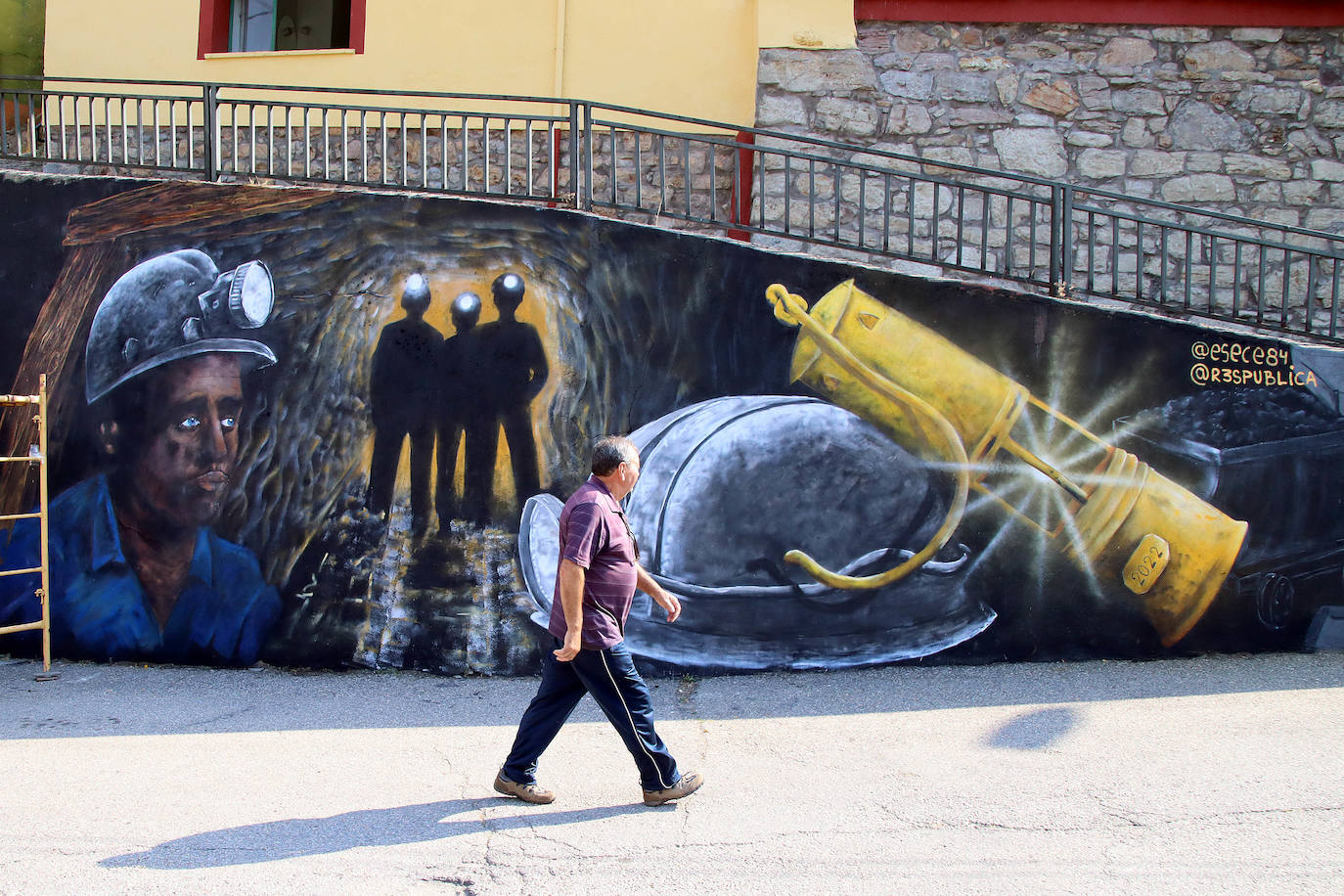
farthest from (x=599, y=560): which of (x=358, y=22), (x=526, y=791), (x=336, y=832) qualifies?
(x=358, y=22)

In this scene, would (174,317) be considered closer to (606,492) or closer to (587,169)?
(587,169)

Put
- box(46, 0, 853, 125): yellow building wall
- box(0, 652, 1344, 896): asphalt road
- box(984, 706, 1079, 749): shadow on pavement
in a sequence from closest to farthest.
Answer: box(0, 652, 1344, 896): asphalt road < box(984, 706, 1079, 749): shadow on pavement < box(46, 0, 853, 125): yellow building wall

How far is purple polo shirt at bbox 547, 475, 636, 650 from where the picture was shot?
12.9ft

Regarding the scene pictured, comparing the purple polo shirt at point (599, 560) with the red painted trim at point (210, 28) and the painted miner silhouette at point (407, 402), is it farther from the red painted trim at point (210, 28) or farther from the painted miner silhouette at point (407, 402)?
the red painted trim at point (210, 28)

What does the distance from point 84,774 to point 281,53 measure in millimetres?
6959

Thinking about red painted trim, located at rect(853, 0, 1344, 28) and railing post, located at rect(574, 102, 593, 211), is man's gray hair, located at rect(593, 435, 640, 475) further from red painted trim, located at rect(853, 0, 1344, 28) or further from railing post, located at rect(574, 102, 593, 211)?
red painted trim, located at rect(853, 0, 1344, 28)

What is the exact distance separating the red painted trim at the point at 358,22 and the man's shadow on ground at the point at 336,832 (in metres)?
7.32

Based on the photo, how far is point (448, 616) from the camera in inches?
245

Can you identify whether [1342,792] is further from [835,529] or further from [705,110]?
[705,110]

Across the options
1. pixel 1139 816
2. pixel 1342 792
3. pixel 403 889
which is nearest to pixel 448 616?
pixel 403 889

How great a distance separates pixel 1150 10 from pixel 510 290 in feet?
19.6

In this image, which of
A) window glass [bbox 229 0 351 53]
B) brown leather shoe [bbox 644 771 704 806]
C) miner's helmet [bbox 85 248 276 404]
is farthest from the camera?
window glass [bbox 229 0 351 53]

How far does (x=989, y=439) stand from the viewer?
6242 mm

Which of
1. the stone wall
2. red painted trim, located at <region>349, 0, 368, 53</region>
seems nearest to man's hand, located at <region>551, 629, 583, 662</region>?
the stone wall
